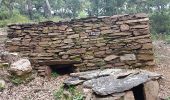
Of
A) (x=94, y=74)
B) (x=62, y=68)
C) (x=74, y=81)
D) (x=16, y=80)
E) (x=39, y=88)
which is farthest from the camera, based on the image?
(x=62, y=68)

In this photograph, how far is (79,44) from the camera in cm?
784

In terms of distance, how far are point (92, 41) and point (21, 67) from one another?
1.85 m

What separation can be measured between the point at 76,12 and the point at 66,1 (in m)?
0.89

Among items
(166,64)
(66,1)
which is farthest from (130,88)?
(66,1)

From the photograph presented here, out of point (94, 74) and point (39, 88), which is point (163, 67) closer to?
point (94, 74)

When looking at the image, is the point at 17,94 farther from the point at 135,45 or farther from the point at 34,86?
the point at 135,45

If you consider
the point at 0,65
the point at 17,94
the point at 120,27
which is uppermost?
the point at 120,27

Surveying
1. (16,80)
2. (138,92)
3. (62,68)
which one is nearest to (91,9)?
(62,68)

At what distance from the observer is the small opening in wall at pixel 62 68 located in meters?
8.09

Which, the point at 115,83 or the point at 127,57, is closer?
the point at 115,83

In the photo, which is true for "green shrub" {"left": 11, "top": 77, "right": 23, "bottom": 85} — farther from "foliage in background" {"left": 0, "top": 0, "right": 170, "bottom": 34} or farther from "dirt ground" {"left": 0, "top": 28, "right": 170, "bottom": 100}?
"foliage in background" {"left": 0, "top": 0, "right": 170, "bottom": 34}

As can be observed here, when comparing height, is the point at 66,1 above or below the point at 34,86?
above

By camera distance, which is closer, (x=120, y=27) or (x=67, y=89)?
(x=67, y=89)

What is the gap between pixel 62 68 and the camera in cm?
859
